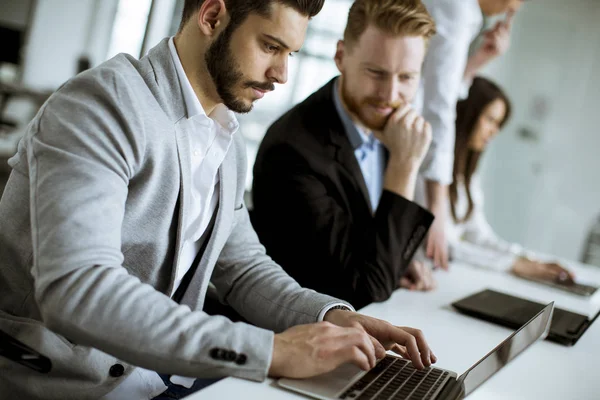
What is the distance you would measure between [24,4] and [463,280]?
7291 millimetres

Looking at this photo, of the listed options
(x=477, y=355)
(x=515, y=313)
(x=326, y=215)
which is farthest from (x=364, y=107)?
(x=477, y=355)

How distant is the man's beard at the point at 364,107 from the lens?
1805 millimetres

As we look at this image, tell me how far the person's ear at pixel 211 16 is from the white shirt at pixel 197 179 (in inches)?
2.6

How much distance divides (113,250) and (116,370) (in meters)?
0.26

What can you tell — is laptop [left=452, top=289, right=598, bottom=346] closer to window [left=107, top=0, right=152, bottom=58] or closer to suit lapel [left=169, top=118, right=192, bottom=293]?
suit lapel [left=169, top=118, right=192, bottom=293]

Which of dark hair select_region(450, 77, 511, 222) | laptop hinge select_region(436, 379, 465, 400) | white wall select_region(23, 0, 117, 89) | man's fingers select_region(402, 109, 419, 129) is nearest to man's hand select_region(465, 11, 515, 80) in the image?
dark hair select_region(450, 77, 511, 222)

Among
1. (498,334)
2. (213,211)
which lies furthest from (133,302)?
(498,334)

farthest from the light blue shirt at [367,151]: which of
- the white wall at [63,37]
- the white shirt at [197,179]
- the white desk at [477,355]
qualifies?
the white wall at [63,37]

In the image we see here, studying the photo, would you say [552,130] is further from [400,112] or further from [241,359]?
[241,359]

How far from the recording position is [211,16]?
1.17 metres

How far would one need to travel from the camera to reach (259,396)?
85cm

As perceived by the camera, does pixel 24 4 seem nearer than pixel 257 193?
No

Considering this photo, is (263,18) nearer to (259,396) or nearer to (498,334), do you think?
(259,396)

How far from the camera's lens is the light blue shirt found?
1.86 metres
